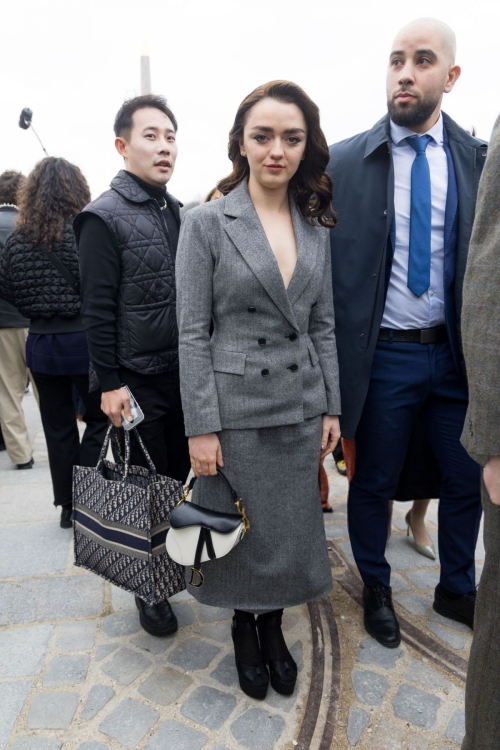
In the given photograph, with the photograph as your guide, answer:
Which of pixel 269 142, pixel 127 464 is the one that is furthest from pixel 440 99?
pixel 127 464

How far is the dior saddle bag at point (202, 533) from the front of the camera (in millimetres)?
2014

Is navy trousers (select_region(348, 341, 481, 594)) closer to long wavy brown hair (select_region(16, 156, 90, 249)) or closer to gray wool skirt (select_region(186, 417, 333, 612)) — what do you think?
gray wool skirt (select_region(186, 417, 333, 612))

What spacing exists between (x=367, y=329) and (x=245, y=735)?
5.23 ft

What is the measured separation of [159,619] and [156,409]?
0.92 metres

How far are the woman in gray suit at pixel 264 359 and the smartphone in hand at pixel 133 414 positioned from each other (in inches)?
15.5

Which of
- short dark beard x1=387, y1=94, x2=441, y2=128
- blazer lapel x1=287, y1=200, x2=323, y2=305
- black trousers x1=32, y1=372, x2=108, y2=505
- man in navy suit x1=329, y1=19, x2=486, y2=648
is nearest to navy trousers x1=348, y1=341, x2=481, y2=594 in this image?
man in navy suit x1=329, y1=19, x2=486, y2=648

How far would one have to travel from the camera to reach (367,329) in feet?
8.05

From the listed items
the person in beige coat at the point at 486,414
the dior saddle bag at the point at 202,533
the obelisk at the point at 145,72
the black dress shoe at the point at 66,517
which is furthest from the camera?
the obelisk at the point at 145,72

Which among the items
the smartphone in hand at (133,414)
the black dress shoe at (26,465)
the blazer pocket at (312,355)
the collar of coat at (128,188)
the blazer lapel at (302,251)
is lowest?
the black dress shoe at (26,465)

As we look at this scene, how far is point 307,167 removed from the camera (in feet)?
7.32

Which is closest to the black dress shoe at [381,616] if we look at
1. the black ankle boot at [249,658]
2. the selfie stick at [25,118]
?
the black ankle boot at [249,658]

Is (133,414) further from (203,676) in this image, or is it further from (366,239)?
(366,239)

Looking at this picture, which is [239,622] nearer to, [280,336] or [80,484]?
[80,484]

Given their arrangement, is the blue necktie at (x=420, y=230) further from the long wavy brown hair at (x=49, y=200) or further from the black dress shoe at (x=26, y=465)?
the black dress shoe at (x=26, y=465)
